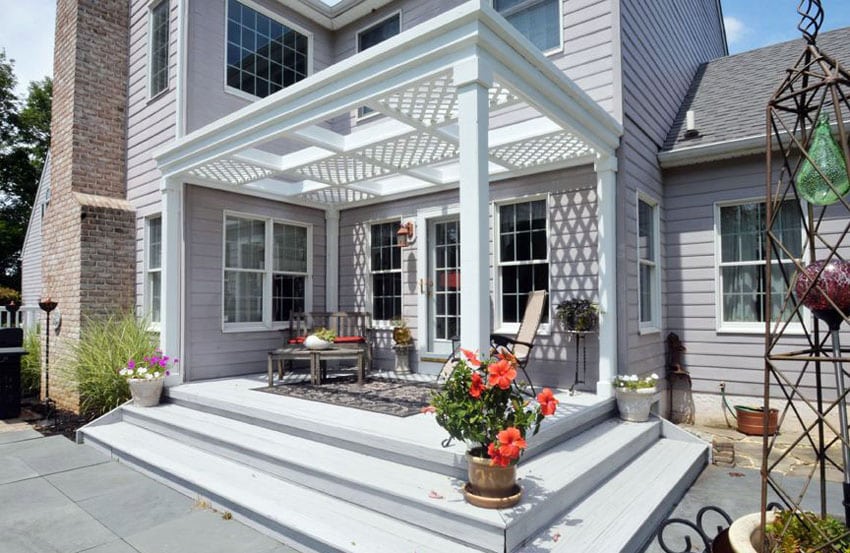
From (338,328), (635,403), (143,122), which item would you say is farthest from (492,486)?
(143,122)

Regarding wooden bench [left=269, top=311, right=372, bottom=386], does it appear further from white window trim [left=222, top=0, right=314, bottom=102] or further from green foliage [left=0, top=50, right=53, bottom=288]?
green foliage [left=0, top=50, right=53, bottom=288]

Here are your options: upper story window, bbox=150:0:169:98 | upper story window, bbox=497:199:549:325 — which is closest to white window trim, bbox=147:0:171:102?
upper story window, bbox=150:0:169:98

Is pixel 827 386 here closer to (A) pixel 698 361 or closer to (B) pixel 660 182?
(A) pixel 698 361

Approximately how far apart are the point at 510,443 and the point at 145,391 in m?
4.41

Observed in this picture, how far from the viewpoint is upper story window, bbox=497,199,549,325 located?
573cm

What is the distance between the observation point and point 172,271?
5.96 metres

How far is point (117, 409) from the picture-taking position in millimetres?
5598

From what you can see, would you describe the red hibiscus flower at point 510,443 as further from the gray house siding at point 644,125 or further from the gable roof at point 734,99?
the gable roof at point 734,99

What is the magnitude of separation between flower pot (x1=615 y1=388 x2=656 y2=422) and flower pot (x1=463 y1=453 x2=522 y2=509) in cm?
228

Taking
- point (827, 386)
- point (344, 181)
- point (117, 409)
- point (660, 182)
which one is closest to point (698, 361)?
point (827, 386)

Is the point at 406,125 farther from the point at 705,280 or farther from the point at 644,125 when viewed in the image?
the point at 705,280

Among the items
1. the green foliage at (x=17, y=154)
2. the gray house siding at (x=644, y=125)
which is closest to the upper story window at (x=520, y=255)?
the gray house siding at (x=644, y=125)

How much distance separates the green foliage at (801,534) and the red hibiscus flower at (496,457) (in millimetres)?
1122

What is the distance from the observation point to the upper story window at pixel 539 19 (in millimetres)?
5766
